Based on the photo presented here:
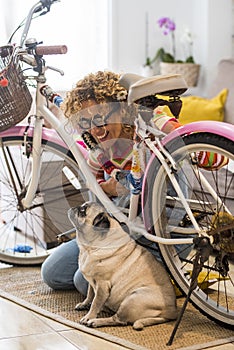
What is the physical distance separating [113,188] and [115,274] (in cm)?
33

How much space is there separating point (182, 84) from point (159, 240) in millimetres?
537

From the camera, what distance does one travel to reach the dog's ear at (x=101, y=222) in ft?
8.33

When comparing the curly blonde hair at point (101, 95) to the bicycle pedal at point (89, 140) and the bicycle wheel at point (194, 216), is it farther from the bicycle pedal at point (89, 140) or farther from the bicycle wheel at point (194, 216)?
the bicycle wheel at point (194, 216)

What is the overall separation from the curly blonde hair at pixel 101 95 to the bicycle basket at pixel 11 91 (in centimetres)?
20

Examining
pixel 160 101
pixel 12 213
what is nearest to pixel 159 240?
pixel 160 101

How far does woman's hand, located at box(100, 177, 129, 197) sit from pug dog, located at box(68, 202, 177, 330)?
0.14 metres

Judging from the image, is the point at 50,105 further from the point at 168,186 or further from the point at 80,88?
the point at 168,186

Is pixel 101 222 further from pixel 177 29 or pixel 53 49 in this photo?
pixel 177 29

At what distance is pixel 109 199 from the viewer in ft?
8.77

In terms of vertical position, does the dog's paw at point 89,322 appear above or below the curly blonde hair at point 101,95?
below

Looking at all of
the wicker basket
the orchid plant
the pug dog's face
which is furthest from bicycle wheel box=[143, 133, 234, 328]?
the orchid plant

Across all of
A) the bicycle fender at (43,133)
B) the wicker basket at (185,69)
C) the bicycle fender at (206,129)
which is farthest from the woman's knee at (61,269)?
the wicker basket at (185,69)

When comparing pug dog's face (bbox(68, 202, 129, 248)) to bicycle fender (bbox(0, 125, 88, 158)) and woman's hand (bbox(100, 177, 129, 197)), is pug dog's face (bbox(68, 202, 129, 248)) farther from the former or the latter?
bicycle fender (bbox(0, 125, 88, 158))

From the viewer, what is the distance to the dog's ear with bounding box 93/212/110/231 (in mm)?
2539
